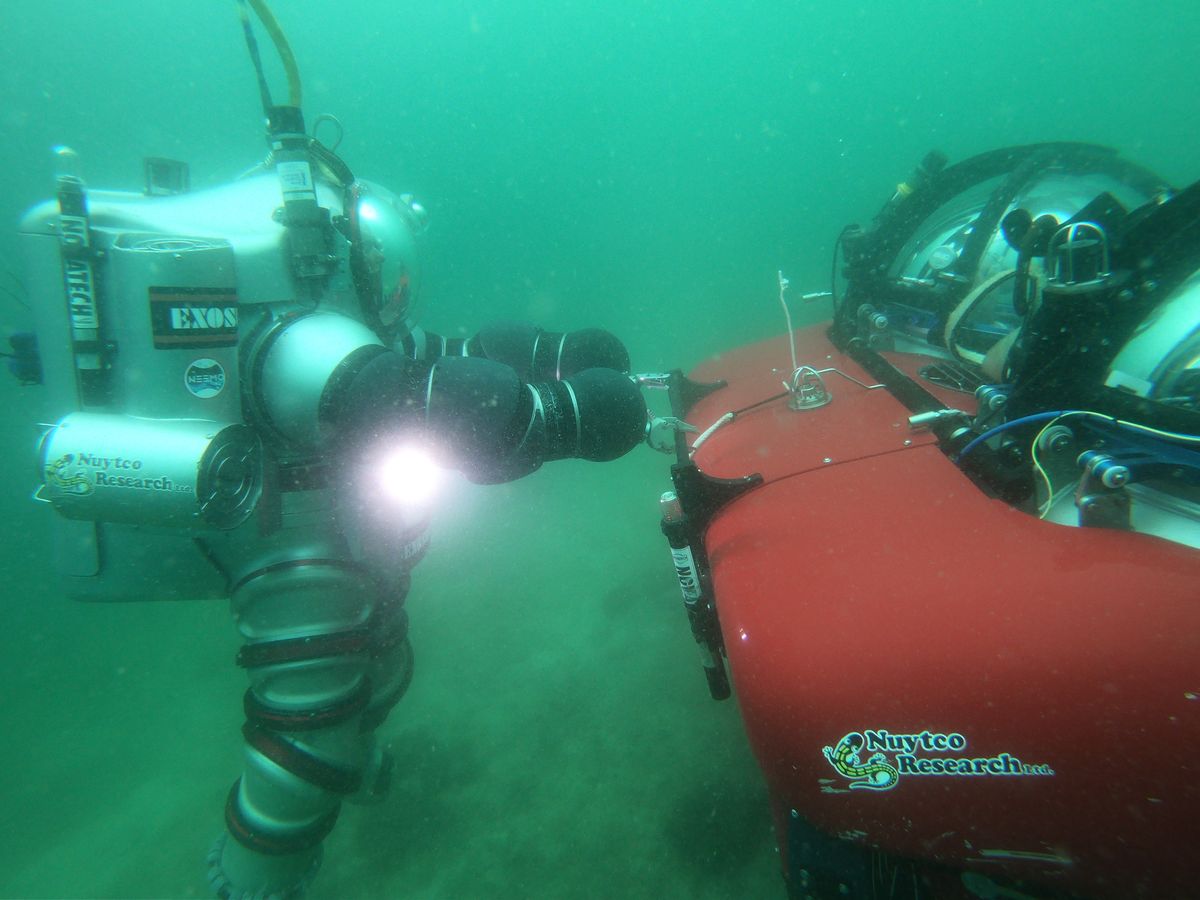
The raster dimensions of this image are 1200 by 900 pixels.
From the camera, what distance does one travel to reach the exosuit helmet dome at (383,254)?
244cm

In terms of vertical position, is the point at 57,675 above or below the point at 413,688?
below

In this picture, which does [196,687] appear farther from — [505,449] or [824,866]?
[824,866]

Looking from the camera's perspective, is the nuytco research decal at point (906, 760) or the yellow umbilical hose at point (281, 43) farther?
the yellow umbilical hose at point (281, 43)

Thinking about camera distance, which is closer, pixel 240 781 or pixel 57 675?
pixel 240 781

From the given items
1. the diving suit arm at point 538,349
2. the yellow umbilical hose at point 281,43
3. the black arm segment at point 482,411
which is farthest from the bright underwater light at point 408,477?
the yellow umbilical hose at point 281,43

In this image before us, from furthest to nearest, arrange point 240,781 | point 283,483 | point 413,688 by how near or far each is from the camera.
→ point 413,688
point 240,781
point 283,483

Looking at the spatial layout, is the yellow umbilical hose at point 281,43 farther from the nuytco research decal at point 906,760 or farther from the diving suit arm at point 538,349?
the nuytco research decal at point 906,760

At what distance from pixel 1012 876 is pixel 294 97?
148 inches

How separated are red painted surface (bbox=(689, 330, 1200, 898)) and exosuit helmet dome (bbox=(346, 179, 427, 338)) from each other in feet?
6.58

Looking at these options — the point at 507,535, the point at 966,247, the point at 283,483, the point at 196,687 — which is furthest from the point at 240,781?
the point at 196,687

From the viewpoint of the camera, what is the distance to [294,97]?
2.48m

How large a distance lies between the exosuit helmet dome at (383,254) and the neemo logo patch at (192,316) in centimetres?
53

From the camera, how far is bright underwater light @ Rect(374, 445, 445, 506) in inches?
92.5

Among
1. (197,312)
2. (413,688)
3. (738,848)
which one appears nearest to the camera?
(197,312)
